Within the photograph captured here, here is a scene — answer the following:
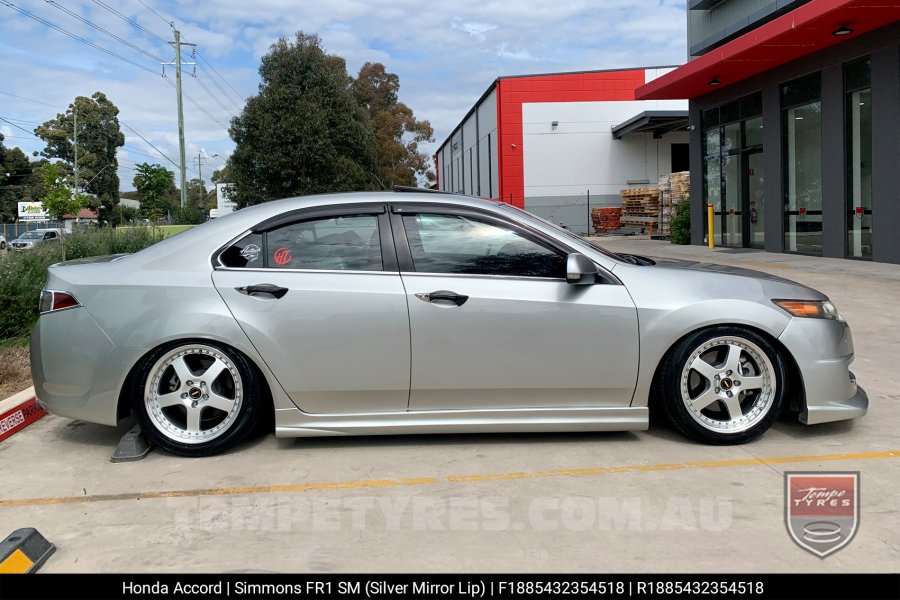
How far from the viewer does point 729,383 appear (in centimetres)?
453

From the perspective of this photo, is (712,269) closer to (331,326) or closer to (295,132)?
(331,326)

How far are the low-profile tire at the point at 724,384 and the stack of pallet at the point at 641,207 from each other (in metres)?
27.1

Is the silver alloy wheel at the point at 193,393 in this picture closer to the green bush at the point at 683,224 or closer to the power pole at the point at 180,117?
the green bush at the point at 683,224

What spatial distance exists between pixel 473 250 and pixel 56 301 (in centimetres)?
250

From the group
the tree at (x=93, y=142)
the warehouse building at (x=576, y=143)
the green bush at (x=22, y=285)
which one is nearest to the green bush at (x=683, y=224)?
the warehouse building at (x=576, y=143)

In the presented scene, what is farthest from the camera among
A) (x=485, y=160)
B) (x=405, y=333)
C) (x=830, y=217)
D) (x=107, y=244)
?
(x=485, y=160)

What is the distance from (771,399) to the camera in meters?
4.55

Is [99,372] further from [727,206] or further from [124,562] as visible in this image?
[727,206]

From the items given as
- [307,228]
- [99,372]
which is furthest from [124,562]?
[307,228]

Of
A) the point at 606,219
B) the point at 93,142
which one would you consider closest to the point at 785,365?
the point at 606,219

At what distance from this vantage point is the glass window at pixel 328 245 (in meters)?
4.63

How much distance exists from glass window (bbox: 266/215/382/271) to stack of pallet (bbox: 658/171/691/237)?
23.8m

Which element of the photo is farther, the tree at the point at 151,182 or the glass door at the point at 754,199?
the tree at the point at 151,182

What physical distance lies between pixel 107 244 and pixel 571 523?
12721 mm
